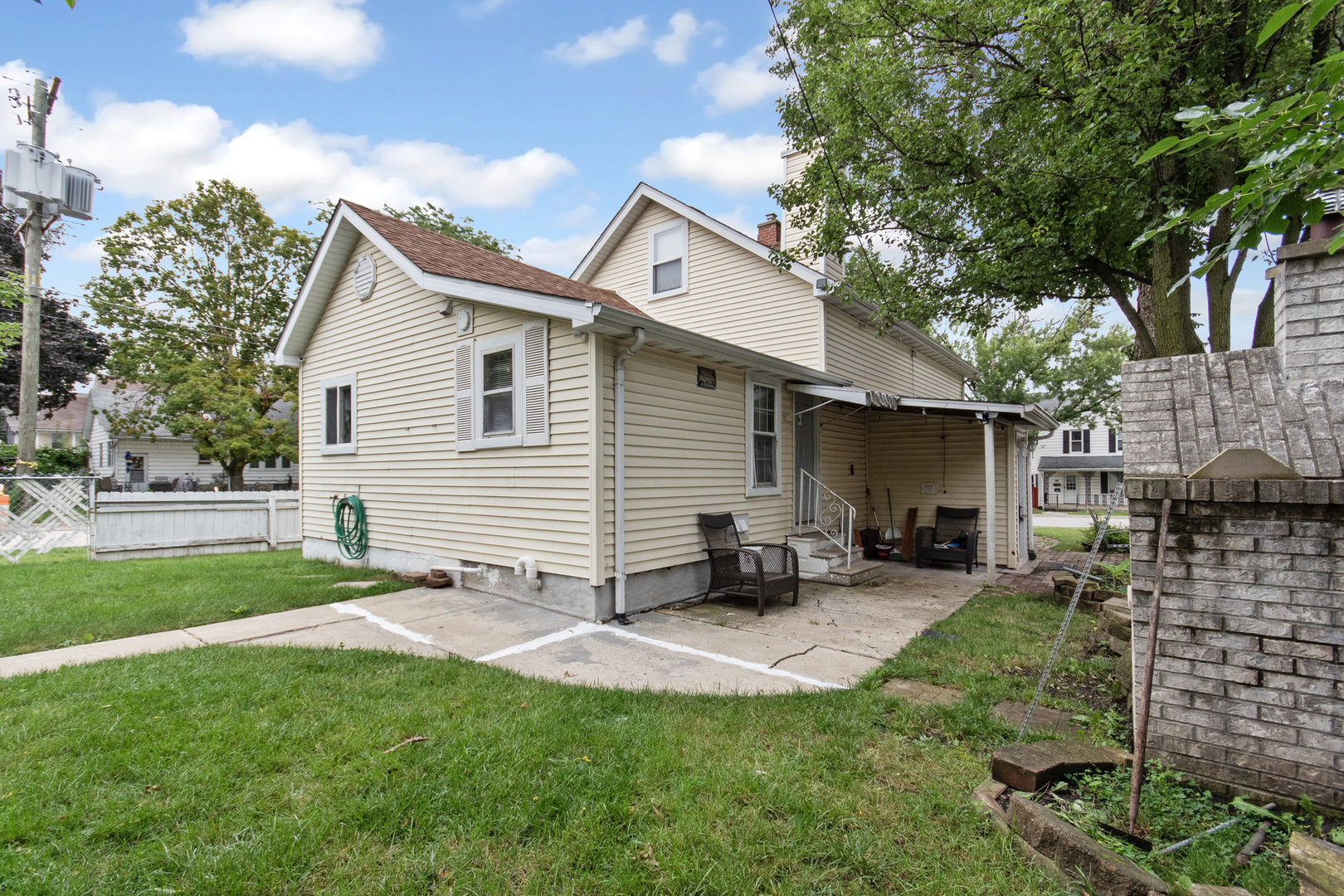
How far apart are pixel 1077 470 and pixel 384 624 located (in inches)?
1427

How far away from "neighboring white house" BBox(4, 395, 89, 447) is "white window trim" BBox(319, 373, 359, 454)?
36069 millimetres

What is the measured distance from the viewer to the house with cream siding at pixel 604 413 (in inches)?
250

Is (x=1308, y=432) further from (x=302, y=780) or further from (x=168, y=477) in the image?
(x=168, y=477)

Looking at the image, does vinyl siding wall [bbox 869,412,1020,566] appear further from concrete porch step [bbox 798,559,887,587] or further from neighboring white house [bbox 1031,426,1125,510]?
neighboring white house [bbox 1031,426,1125,510]

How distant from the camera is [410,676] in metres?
4.38

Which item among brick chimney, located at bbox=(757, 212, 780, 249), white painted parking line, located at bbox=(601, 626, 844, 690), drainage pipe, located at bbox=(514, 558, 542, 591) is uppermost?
brick chimney, located at bbox=(757, 212, 780, 249)

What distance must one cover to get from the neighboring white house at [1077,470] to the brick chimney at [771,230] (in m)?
27.0

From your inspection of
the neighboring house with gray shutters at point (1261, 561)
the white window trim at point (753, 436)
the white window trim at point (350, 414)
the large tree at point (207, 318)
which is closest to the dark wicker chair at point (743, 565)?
the white window trim at point (753, 436)

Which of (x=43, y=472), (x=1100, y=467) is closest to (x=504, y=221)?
(x=43, y=472)

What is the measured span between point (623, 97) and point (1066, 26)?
519 centimetres

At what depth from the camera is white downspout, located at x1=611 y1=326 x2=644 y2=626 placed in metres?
6.22

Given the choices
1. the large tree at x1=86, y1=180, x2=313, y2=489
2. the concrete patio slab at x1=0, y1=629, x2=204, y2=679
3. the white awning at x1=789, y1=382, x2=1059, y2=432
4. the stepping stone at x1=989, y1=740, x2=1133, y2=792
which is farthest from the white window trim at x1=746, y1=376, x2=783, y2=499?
the large tree at x1=86, y1=180, x2=313, y2=489

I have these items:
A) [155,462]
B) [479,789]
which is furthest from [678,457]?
[155,462]

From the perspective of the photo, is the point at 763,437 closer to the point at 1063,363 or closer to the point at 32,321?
the point at 32,321
